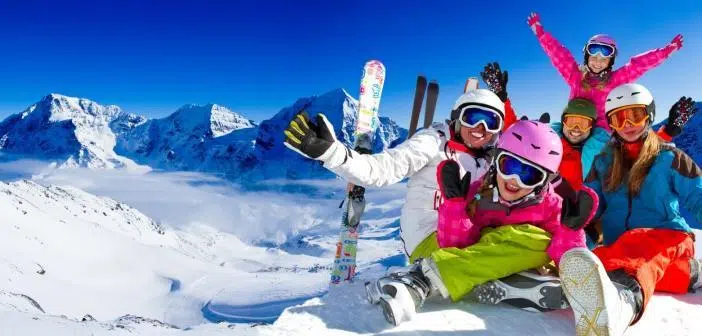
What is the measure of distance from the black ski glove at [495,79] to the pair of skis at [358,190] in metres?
1.61

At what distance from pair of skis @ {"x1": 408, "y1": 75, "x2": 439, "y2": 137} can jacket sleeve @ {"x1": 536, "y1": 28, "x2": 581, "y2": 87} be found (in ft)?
5.31

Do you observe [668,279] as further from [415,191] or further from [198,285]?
[198,285]

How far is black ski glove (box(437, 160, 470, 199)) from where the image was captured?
3.21 m

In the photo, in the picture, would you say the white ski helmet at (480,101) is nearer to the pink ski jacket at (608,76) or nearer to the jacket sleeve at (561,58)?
the pink ski jacket at (608,76)

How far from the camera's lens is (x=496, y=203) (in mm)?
3451

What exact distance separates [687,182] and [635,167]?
385 mm

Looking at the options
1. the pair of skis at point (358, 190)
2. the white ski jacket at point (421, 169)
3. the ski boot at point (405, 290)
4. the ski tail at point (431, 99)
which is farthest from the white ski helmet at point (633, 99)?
the ski tail at point (431, 99)

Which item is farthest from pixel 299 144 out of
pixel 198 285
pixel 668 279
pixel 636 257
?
pixel 198 285

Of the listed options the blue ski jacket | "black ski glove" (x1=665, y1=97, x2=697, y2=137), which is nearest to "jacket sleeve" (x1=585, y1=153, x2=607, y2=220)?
the blue ski jacket

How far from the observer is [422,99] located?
762 cm

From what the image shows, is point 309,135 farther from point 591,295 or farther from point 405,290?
point 591,295

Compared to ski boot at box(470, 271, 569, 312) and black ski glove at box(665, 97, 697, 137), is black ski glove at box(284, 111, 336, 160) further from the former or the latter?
black ski glove at box(665, 97, 697, 137)

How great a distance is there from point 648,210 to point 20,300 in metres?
23.8

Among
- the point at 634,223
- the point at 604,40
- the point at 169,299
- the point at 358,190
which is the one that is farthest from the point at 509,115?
the point at 169,299
